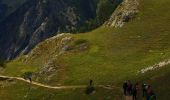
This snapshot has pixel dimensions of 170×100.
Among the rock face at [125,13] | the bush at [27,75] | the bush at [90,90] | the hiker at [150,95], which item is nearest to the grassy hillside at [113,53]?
the rock face at [125,13]

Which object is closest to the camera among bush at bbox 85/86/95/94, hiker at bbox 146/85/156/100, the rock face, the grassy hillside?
hiker at bbox 146/85/156/100

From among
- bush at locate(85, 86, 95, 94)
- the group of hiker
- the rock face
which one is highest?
the rock face

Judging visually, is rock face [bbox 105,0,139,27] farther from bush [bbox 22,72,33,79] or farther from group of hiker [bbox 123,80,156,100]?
group of hiker [bbox 123,80,156,100]

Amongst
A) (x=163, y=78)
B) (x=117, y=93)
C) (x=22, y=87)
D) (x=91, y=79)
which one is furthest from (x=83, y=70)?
(x=163, y=78)

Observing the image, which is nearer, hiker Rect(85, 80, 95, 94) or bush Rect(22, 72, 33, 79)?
hiker Rect(85, 80, 95, 94)

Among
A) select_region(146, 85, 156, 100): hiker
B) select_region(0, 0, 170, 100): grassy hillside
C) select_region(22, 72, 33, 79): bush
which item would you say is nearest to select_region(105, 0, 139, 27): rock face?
select_region(0, 0, 170, 100): grassy hillside

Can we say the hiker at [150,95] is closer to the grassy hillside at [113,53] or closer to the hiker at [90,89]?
the grassy hillside at [113,53]
